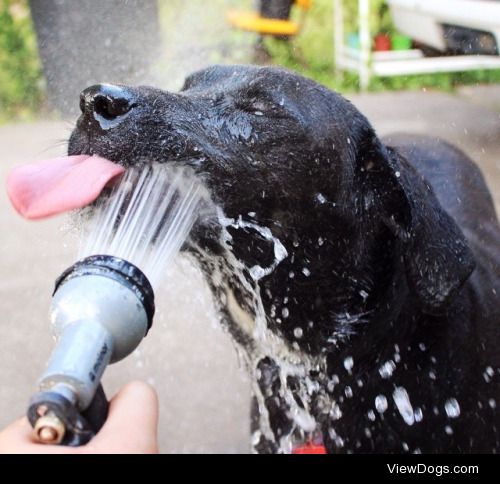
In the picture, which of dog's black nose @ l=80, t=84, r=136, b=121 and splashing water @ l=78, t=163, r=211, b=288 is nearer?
splashing water @ l=78, t=163, r=211, b=288

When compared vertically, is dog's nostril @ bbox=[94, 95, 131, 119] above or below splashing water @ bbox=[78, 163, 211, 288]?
above

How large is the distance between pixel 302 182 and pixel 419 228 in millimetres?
338

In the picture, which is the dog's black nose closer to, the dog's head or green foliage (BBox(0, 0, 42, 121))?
the dog's head

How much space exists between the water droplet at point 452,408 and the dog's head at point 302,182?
0.28 meters

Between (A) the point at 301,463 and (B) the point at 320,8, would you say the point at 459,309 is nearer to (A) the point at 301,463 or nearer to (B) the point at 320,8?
(A) the point at 301,463

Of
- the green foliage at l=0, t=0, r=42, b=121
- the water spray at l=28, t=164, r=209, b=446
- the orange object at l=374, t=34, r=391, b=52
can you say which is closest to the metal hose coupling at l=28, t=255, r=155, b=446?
the water spray at l=28, t=164, r=209, b=446

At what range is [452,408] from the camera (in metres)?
2.16

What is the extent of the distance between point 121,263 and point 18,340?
2518 mm

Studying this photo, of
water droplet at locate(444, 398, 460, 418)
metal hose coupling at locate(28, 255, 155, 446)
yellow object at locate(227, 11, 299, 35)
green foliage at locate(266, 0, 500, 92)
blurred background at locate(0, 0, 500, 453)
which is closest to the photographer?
metal hose coupling at locate(28, 255, 155, 446)

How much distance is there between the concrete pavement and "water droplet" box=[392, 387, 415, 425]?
721mm

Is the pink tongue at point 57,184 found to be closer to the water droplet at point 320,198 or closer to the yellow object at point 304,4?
the water droplet at point 320,198

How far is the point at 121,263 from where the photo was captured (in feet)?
4.66

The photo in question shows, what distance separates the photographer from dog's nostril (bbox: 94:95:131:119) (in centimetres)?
188

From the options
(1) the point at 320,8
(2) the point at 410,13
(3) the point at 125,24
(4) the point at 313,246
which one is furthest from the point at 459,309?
(1) the point at 320,8
